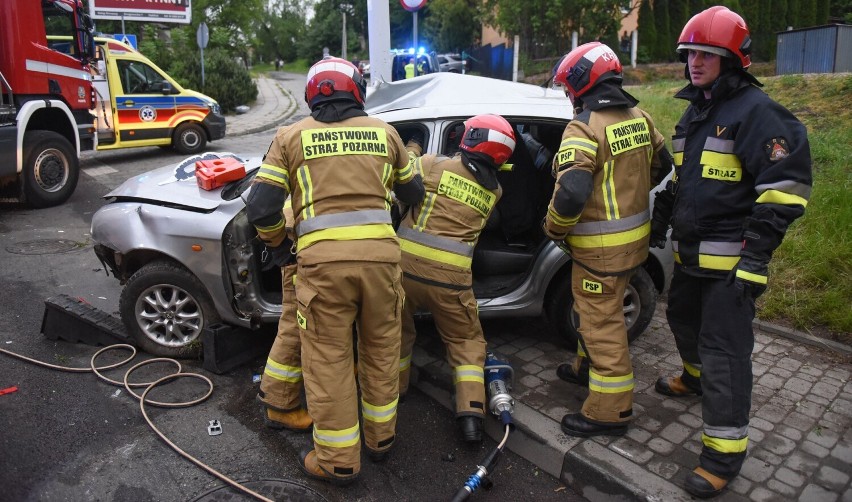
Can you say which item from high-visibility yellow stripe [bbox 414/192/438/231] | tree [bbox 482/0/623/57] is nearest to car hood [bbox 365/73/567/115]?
high-visibility yellow stripe [bbox 414/192/438/231]

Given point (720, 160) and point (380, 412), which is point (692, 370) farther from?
point (380, 412)

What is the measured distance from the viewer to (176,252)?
161 inches

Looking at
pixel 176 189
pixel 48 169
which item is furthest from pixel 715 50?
pixel 48 169

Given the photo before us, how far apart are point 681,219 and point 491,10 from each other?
27.7 m

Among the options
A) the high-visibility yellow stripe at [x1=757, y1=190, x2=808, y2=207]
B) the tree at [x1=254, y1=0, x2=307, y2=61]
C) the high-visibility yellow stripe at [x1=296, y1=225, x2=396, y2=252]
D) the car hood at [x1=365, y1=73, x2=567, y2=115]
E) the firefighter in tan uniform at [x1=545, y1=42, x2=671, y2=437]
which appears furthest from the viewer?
the tree at [x1=254, y1=0, x2=307, y2=61]

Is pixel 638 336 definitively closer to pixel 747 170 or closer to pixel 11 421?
pixel 747 170

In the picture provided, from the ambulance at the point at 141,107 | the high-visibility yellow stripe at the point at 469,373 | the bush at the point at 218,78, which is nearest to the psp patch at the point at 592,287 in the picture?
the high-visibility yellow stripe at the point at 469,373

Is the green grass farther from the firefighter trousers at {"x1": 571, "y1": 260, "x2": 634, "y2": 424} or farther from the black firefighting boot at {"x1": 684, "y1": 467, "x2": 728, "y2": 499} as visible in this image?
the black firefighting boot at {"x1": 684, "y1": 467, "x2": 728, "y2": 499}

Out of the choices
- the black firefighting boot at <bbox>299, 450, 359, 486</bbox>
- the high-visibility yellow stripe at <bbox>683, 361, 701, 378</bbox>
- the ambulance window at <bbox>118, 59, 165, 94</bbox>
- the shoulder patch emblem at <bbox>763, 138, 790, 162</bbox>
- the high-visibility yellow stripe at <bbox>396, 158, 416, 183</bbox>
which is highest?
the ambulance window at <bbox>118, 59, 165, 94</bbox>

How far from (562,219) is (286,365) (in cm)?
165

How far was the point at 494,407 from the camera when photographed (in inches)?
136

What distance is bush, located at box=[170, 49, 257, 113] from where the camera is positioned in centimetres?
1889

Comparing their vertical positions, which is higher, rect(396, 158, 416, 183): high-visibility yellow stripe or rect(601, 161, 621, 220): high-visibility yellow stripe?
rect(396, 158, 416, 183): high-visibility yellow stripe

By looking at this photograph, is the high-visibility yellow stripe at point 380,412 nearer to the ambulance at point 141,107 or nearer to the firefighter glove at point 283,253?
the firefighter glove at point 283,253
